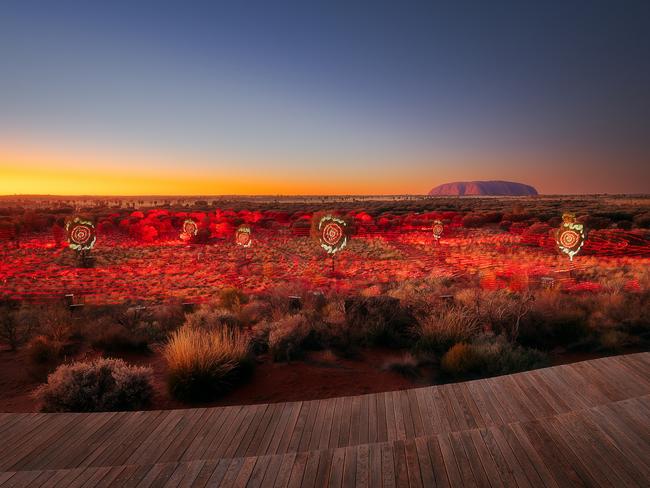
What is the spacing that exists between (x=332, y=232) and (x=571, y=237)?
10955mm

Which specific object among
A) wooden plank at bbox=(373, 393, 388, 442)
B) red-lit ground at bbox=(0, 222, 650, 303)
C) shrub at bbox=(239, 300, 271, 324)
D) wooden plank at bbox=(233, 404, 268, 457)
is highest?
wooden plank at bbox=(373, 393, 388, 442)

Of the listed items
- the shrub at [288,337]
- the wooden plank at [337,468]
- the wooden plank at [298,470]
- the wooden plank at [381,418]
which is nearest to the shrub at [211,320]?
the shrub at [288,337]

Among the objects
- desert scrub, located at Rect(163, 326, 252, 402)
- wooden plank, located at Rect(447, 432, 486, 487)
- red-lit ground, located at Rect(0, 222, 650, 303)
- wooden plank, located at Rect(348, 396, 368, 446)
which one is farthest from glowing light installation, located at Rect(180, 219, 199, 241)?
wooden plank, located at Rect(447, 432, 486, 487)

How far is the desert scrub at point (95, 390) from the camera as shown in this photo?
17.8ft

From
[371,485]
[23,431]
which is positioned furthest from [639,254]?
[23,431]

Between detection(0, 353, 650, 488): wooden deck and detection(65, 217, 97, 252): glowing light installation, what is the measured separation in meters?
17.2

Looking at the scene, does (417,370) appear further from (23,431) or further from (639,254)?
(639,254)

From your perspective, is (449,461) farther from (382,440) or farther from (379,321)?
(379,321)

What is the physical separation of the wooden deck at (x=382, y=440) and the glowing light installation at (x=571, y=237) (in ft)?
40.1

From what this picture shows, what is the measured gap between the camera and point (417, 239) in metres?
32.2

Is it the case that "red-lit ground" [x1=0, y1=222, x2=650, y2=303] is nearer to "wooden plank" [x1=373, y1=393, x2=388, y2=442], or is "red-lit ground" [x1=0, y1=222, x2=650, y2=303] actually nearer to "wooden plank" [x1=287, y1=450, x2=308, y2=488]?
"wooden plank" [x1=373, y1=393, x2=388, y2=442]

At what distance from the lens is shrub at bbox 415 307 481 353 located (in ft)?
24.8

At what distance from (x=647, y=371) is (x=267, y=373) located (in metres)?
6.11

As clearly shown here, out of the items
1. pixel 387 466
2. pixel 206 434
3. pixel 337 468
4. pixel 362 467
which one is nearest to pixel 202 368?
pixel 206 434
